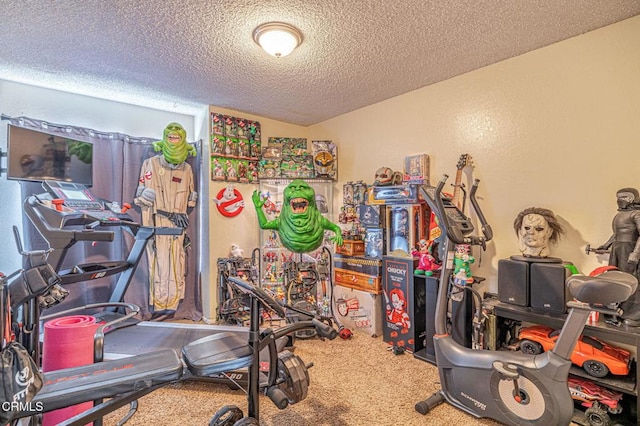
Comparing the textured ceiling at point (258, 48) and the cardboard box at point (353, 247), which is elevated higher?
the textured ceiling at point (258, 48)

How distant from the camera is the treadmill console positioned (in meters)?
2.51

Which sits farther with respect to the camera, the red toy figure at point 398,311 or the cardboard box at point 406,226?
the cardboard box at point 406,226

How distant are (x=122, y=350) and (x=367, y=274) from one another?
86.6 inches

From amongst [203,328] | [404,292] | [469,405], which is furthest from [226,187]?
[469,405]

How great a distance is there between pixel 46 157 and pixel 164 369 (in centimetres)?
227

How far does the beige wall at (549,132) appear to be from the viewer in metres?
2.11

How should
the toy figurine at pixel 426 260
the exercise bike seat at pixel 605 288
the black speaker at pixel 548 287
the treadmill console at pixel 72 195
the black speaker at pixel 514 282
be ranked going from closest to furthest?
the exercise bike seat at pixel 605 288
the black speaker at pixel 548 287
the black speaker at pixel 514 282
the treadmill console at pixel 72 195
the toy figurine at pixel 426 260

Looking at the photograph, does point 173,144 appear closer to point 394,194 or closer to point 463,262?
point 394,194

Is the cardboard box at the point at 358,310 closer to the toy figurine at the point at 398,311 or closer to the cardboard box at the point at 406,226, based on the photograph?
the toy figurine at the point at 398,311

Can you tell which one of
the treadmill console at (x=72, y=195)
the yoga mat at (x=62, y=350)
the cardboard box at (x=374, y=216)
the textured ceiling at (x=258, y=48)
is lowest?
the yoga mat at (x=62, y=350)

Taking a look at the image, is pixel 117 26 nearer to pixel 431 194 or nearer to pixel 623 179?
pixel 431 194

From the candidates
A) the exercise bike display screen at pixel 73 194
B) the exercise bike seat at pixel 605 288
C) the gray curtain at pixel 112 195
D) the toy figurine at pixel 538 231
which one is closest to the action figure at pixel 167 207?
the gray curtain at pixel 112 195

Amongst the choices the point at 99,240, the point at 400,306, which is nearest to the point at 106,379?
the point at 99,240

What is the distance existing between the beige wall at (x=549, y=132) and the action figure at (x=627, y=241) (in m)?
0.21
